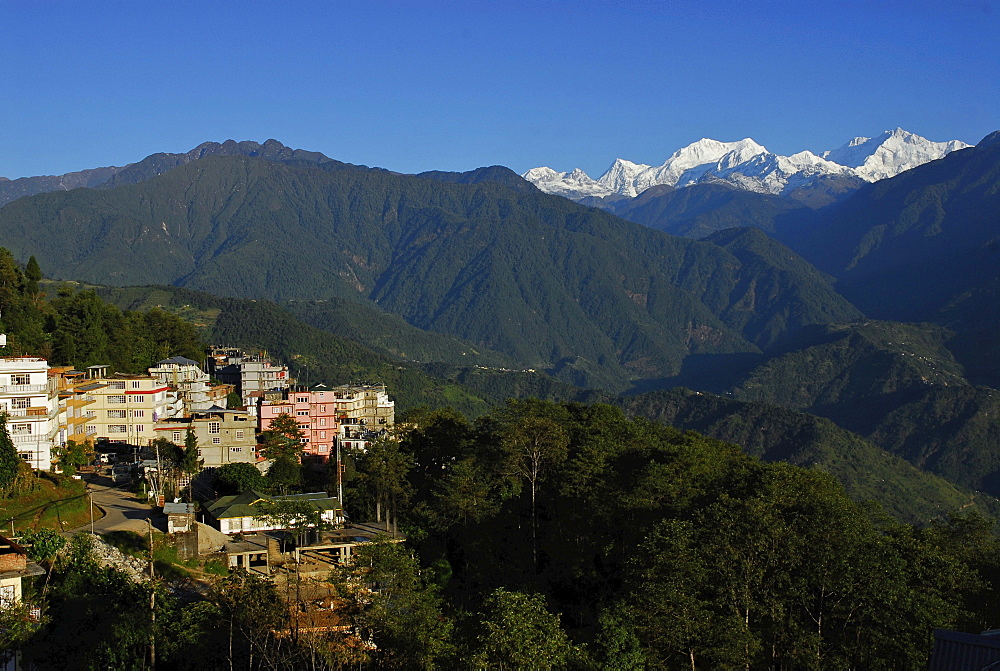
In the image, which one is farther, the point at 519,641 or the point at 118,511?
the point at 118,511

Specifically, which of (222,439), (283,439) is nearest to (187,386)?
(283,439)

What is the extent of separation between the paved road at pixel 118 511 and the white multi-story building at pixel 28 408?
3.26 m

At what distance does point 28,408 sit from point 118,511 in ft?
30.8

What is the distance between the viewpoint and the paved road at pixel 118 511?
44.9m

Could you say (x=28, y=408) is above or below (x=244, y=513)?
above

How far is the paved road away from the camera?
4491 centimetres

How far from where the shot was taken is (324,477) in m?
65.9

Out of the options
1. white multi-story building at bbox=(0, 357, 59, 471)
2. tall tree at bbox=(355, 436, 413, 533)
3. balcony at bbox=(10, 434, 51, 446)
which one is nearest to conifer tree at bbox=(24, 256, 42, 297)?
white multi-story building at bbox=(0, 357, 59, 471)

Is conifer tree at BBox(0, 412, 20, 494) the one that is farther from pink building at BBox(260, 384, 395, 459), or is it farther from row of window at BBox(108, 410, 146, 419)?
pink building at BBox(260, 384, 395, 459)

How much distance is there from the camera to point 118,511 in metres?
48.8

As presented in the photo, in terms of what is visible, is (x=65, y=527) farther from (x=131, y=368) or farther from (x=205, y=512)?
(x=131, y=368)

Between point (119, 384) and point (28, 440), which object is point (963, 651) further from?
point (119, 384)

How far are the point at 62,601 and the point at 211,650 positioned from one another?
574cm

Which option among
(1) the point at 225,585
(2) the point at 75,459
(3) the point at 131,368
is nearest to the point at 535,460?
(1) the point at 225,585
